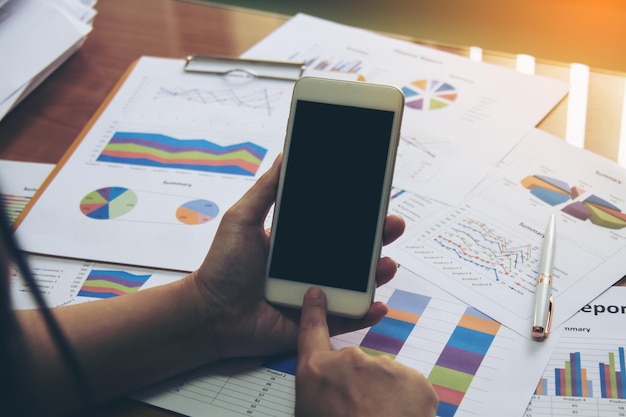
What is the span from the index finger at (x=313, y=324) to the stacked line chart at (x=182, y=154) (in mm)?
271

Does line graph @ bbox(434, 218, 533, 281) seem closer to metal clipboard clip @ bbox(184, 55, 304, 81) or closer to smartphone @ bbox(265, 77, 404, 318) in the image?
smartphone @ bbox(265, 77, 404, 318)

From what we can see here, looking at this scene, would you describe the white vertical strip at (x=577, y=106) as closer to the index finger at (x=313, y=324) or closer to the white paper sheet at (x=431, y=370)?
the white paper sheet at (x=431, y=370)

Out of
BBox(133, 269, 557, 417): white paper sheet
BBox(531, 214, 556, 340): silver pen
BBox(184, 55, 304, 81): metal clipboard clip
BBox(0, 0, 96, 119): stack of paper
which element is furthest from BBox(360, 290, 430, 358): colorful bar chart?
BBox(0, 0, 96, 119): stack of paper

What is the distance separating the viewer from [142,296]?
0.69m

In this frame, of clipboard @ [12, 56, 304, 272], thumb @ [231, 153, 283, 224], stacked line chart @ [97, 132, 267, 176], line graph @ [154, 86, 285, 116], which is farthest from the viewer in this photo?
line graph @ [154, 86, 285, 116]

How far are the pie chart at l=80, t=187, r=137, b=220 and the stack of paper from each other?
0.24 metres

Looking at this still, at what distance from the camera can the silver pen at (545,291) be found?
0.66m

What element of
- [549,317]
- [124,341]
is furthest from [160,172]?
[549,317]

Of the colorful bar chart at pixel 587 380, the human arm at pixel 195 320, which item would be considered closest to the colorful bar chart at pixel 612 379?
the colorful bar chart at pixel 587 380

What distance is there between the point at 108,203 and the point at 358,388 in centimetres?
42

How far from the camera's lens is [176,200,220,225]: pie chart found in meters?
0.81

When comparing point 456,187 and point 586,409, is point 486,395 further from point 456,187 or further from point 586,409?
point 456,187

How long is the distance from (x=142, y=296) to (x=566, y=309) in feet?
1.37

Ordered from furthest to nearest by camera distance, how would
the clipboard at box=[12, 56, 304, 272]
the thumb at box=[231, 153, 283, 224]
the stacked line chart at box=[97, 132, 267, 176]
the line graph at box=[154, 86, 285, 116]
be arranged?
the line graph at box=[154, 86, 285, 116], the stacked line chart at box=[97, 132, 267, 176], the clipboard at box=[12, 56, 304, 272], the thumb at box=[231, 153, 283, 224]
